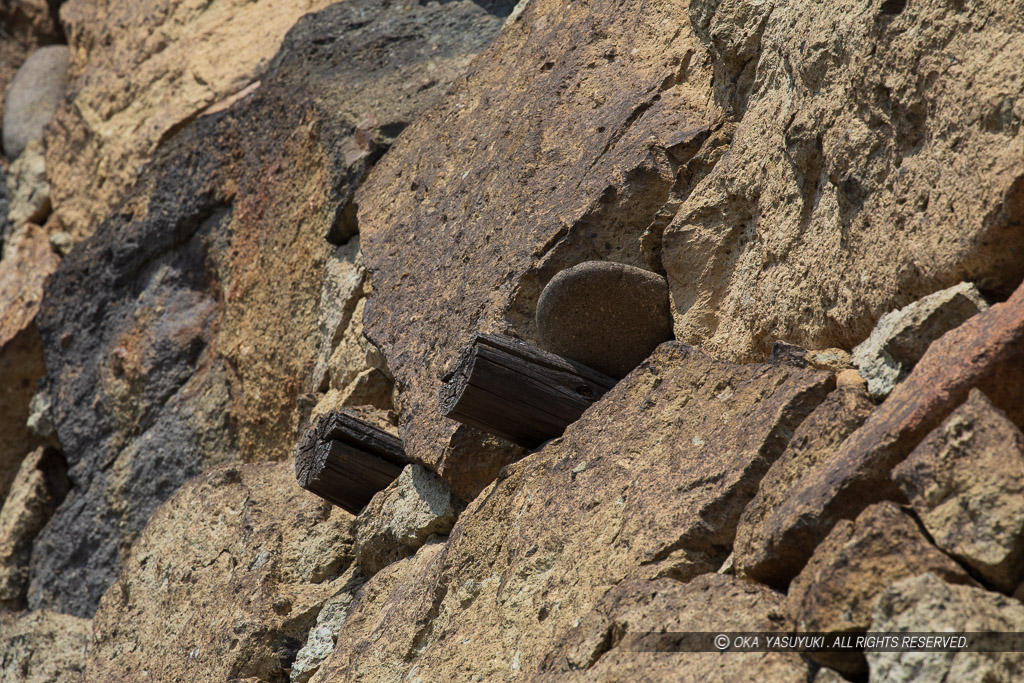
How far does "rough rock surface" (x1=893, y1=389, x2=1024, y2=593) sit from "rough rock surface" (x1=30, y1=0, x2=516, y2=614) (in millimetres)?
2865

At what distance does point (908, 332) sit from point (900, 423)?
0.29 meters

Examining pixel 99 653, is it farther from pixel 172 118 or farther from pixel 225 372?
pixel 172 118

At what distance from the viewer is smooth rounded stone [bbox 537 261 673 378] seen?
2789 mm

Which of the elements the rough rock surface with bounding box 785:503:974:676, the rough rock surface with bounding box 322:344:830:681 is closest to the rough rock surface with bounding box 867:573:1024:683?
the rough rock surface with bounding box 785:503:974:676

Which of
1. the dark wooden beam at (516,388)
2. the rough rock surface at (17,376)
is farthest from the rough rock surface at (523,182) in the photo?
the rough rock surface at (17,376)

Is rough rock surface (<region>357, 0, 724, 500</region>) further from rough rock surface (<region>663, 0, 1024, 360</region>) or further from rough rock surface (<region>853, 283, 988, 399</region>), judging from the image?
rough rock surface (<region>853, 283, 988, 399</region>)

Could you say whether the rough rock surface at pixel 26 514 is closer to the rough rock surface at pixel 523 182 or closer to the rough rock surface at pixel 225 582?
the rough rock surface at pixel 225 582

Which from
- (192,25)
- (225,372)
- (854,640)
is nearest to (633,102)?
(854,640)

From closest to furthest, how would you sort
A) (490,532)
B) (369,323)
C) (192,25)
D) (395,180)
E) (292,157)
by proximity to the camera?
(490,532), (369,323), (395,180), (292,157), (192,25)

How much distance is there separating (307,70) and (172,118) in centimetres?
126

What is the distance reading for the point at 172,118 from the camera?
19.8 ft

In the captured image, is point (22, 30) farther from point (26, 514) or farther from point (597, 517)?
point (597, 517)

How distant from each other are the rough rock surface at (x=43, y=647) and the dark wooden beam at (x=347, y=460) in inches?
59.0

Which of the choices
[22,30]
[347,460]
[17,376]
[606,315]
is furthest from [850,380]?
[22,30]
